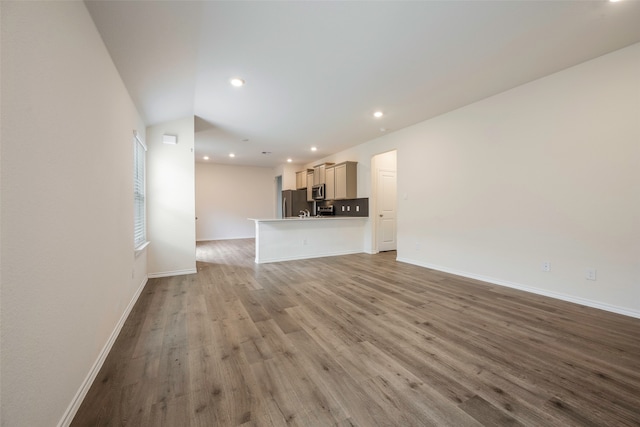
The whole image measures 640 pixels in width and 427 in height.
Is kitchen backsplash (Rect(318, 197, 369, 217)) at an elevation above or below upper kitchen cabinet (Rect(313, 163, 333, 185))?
below

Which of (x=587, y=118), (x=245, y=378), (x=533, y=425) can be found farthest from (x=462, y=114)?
(x=245, y=378)

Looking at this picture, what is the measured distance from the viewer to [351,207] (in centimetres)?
643

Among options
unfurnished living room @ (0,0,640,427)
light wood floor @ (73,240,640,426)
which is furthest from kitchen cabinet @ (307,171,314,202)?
light wood floor @ (73,240,640,426)

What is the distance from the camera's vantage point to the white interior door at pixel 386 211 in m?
5.94

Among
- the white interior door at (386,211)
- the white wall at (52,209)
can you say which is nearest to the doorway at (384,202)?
the white interior door at (386,211)

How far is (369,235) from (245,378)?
184 inches

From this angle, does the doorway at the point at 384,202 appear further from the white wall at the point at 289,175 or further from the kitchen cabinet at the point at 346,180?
the white wall at the point at 289,175

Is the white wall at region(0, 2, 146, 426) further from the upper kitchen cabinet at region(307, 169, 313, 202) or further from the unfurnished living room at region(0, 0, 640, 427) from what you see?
the upper kitchen cabinet at region(307, 169, 313, 202)

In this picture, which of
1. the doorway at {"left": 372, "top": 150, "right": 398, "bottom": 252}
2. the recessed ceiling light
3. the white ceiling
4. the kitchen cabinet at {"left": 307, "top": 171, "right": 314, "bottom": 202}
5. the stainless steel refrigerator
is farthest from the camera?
the stainless steel refrigerator

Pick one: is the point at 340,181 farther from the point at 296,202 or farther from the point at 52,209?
the point at 52,209

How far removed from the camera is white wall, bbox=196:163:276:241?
8344 millimetres

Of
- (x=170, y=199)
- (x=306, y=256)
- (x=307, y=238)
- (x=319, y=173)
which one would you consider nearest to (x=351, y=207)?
(x=319, y=173)

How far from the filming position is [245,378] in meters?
1.58

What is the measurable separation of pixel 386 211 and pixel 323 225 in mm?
1695
